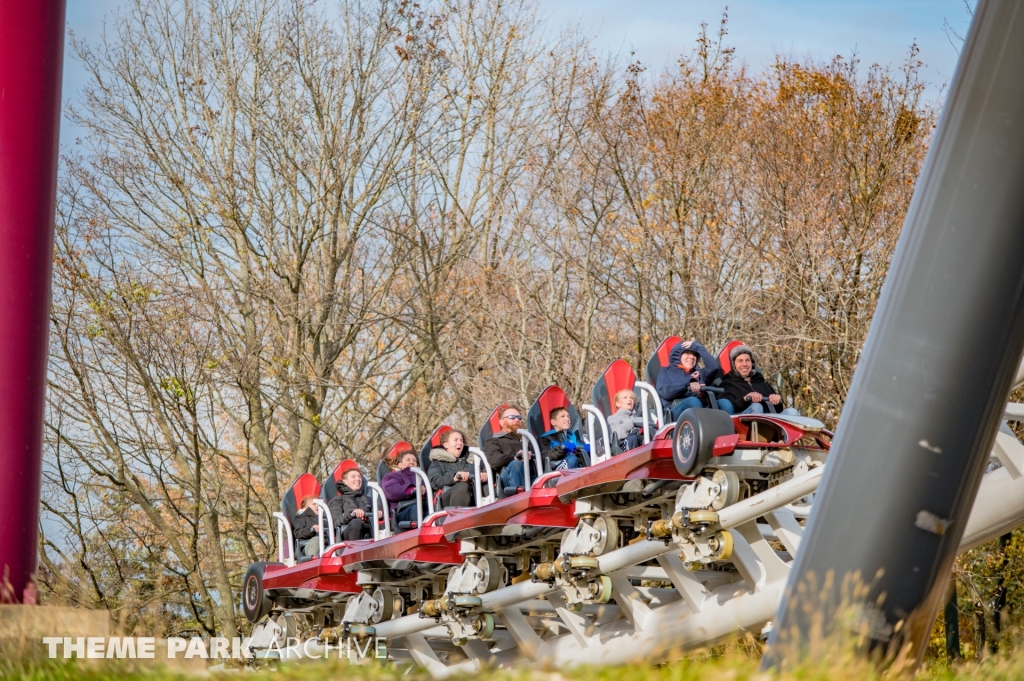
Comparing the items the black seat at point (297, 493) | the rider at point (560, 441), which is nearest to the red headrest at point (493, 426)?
the rider at point (560, 441)

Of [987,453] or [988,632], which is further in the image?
[988,632]

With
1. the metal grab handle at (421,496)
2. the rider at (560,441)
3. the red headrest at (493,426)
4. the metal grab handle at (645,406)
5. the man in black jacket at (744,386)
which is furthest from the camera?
the metal grab handle at (421,496)

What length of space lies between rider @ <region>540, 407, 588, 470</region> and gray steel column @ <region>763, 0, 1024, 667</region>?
5.28 metres

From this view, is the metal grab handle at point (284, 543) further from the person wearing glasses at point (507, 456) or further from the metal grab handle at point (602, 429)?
the metal grab handle at point (602, 429)

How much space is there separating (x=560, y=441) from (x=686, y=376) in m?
1.62

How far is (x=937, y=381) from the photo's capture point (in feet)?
13.5

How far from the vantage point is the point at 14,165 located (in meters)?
7.10

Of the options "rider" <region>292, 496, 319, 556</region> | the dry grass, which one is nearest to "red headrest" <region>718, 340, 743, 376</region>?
the dry grass

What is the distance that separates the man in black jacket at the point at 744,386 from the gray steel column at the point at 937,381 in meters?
4.27

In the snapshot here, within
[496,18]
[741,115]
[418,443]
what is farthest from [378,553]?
[496,18]

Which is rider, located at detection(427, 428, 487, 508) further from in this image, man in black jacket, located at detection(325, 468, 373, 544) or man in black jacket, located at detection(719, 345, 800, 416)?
man in black jacket, located at detection(719, 345, 800, 416)

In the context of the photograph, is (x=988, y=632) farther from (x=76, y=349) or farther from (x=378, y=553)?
(x=76, y=349)

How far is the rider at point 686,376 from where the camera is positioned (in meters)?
8.41

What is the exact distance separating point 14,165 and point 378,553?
482 centimetres
